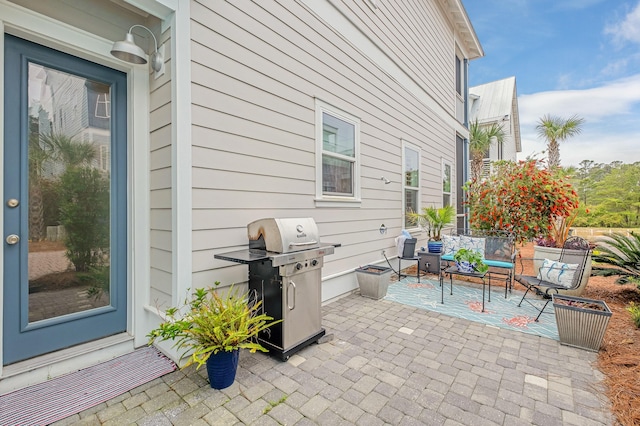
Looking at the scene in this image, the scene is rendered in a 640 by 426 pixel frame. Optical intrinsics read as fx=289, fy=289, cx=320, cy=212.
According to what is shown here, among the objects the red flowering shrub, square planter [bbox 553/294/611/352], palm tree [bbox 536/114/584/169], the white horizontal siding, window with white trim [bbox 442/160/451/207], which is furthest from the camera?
palm tree [bbox 536/114/584/169]

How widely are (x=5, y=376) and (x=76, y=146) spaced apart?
178 centimetres

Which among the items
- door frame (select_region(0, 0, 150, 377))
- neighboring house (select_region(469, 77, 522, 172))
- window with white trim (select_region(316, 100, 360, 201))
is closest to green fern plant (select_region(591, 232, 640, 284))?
window with white trim (select_region(316, 100, 360, 201))

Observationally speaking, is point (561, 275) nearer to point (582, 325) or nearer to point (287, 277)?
point (582, 325)

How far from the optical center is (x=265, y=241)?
2.72 m

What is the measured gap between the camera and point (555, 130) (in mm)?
16766

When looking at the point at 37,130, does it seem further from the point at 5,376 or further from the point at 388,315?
the point at 388,315

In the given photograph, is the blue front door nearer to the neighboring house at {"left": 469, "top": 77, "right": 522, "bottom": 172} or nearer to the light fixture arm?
the light fixture arm

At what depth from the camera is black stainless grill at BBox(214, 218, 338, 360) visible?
2.54 meters

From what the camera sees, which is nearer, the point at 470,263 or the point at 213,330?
the point at 213,330

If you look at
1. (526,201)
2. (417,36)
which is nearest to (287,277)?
(526,201)

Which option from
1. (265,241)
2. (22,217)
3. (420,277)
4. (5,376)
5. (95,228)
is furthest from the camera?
(420,277)

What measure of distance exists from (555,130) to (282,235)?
20564 mm

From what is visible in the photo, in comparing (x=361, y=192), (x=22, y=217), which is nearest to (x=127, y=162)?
(x=22, y=217)

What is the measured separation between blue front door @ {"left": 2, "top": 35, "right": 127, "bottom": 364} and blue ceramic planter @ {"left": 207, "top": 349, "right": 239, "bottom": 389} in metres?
1.19
